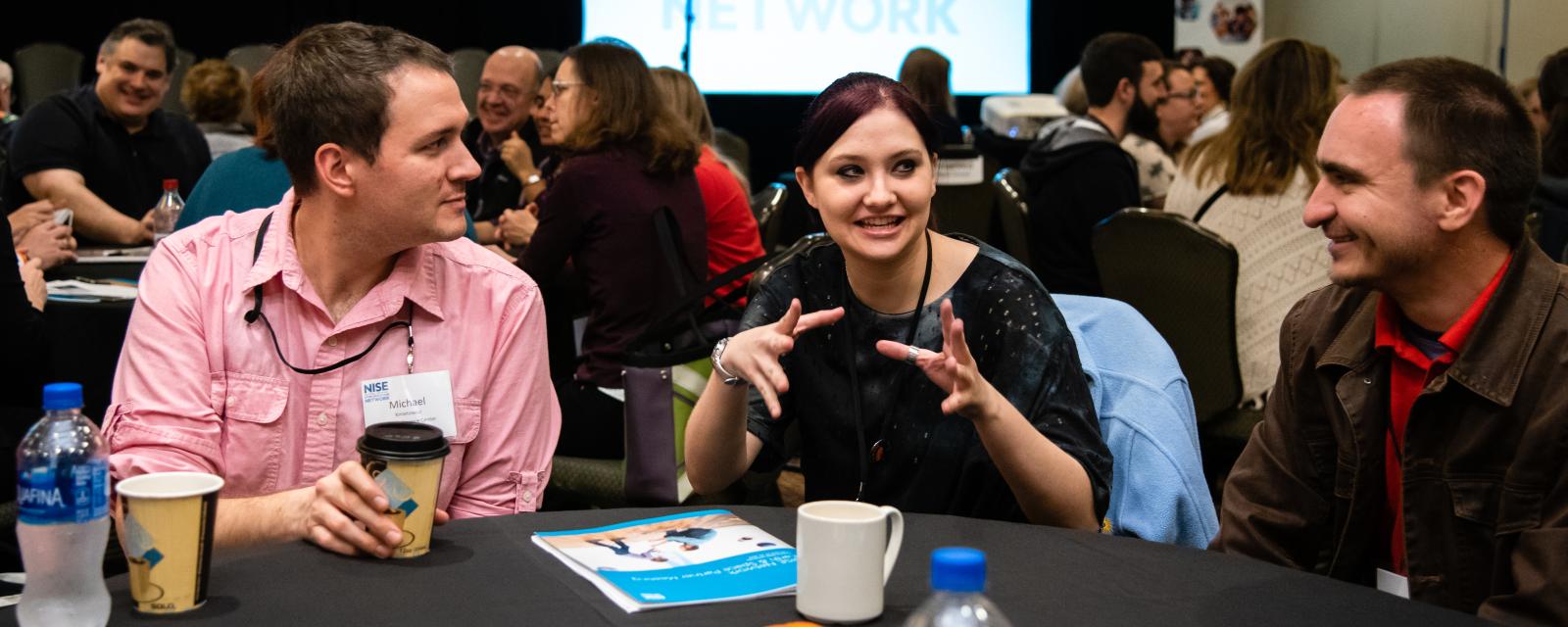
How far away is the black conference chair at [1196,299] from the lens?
3.47 meters

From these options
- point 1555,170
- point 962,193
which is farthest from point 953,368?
point 1555,170

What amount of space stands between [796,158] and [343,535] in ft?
3.41

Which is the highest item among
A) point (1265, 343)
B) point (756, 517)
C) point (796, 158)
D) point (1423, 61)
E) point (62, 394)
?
point (1423, 61)

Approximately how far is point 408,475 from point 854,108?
953mm

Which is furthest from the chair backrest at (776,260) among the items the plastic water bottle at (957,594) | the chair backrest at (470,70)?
the chair backrest at (470,70)

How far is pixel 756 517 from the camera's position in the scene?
1.68 meters

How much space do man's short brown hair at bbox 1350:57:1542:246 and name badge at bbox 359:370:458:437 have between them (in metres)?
1.32

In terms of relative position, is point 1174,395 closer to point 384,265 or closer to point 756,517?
point 756,517

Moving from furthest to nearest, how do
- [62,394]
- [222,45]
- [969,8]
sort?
[969,8] < [222,45] < [62,394]

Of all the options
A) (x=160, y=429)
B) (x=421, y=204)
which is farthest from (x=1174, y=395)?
(x=160, y=429)

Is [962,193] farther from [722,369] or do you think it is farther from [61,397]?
[61,397]

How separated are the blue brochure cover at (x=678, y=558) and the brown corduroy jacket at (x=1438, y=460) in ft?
2.53

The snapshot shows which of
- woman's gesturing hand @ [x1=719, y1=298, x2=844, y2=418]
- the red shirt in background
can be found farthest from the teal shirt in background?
→ woman's gesturing hand @ [x1=719, y1=298, x2=844, y2=418]

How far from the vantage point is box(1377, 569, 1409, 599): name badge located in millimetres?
1741
